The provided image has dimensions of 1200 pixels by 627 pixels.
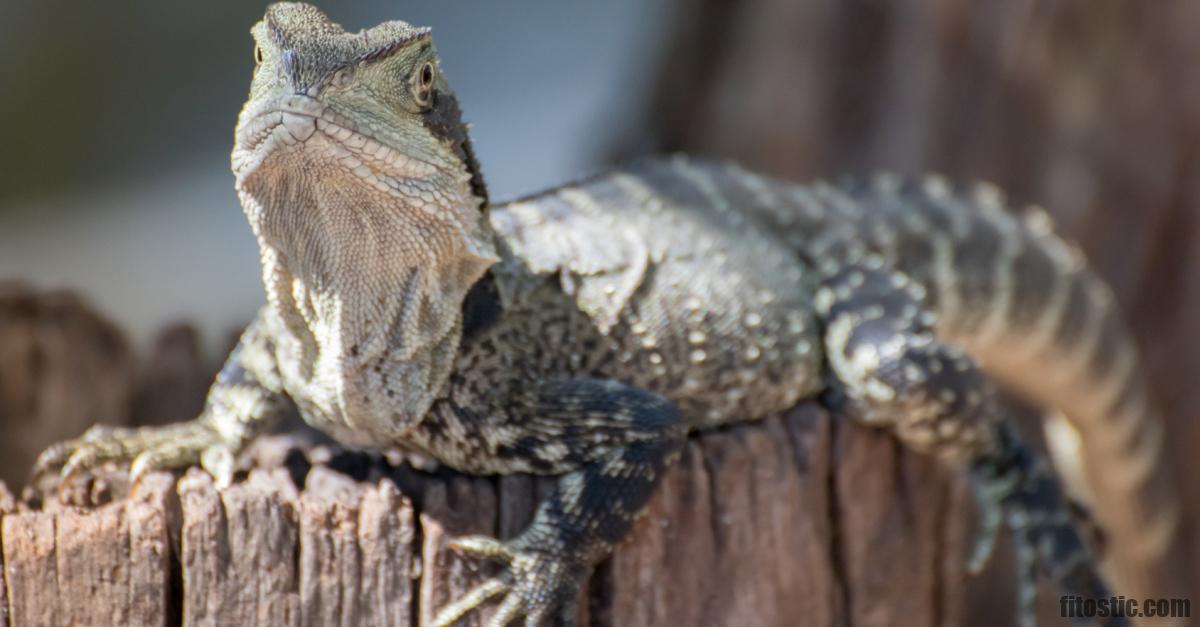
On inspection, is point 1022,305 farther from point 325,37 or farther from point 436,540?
point 325,37

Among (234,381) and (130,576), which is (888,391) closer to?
(234,381)

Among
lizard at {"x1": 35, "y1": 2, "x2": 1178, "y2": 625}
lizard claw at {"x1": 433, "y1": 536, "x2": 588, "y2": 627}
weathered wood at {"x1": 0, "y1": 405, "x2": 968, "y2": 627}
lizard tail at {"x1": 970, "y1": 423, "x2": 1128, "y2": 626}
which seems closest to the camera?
lizard at {"x1": 35, "y1": 2, "x2": 1178, "y2": 625}

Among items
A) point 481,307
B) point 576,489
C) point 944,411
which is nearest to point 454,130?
point 481,307

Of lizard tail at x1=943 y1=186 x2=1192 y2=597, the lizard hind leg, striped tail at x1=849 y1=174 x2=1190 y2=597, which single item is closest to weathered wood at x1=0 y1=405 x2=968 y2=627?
the lizard hind leg

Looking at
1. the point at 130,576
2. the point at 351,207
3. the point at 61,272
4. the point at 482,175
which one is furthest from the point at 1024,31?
the point at 61,272

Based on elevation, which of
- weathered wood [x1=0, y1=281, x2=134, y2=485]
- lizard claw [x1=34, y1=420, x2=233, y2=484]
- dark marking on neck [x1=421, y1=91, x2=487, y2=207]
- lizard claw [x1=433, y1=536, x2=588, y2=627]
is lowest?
lizard claw [x1=433, y1=536, x2=588, y2=627]

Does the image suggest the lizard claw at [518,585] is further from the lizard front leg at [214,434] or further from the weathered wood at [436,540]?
the lizard front leg at [214,434]

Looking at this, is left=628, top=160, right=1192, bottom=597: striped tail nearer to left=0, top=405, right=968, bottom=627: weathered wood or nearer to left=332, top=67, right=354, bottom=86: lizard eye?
left=0, top=405, right=968, bottom=627: weathered wood
